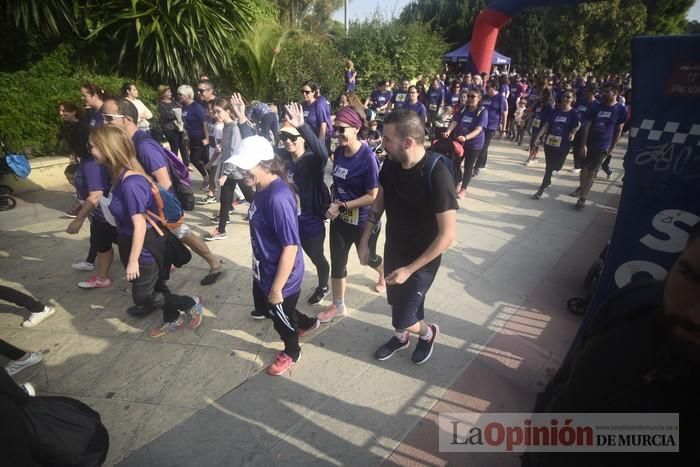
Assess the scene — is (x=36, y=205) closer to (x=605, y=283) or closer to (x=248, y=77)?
(x=248, y=77)

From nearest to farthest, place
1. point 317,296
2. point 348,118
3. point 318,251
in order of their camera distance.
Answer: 1. point 348,118
2. point 318,251
3. point 317,296

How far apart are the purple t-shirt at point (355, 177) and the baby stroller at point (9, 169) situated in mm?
6194

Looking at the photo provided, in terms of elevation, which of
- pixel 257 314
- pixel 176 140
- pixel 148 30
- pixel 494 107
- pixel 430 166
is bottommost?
pixel 257 314

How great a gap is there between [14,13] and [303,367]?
10.0 m

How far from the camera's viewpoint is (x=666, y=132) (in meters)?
2.11

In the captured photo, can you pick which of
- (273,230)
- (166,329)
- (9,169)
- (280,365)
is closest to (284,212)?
(273,230)

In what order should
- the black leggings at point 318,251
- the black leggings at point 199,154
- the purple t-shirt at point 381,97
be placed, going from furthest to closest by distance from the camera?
1. the purple t-shirt at point 381,97
2. the black leggings at point 199,154
3. the black leggings at point 318,251

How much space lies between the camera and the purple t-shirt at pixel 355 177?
312cm

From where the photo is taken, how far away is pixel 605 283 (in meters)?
2.62

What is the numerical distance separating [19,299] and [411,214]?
12.4ft

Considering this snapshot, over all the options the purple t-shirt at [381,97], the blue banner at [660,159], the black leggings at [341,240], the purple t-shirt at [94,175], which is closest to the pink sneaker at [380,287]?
the black leggings at [341,240]

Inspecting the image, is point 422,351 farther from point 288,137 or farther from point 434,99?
point 434,99

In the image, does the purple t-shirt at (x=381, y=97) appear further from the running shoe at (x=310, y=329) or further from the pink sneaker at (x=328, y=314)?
the running shoe at (x=310, y=329)

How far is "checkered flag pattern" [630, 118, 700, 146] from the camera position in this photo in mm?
2049
